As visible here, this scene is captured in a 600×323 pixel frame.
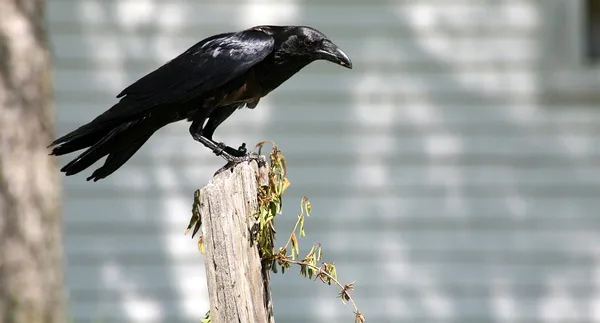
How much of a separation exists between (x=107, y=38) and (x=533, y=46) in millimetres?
2724

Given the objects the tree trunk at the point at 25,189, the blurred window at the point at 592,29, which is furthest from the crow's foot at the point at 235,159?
the blurred window at the point at 592,29

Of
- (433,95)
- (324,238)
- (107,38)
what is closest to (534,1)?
(433,95)

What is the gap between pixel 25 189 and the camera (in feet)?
17.1

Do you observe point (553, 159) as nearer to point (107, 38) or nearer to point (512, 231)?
point (512, 231)

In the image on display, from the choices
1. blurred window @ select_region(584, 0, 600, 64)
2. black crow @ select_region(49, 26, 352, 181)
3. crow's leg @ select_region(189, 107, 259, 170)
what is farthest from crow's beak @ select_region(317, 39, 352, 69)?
blurred window @ select_region(584, 0, 600, 64)

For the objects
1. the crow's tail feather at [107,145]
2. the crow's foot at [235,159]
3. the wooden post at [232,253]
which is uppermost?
the crow's tail feather at [107,145]

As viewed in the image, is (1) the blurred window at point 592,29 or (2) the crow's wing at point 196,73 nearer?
(2) the crow's wing at point 196,73

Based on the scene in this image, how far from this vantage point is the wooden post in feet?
→ 9.75

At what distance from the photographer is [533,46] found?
7000 millimetres

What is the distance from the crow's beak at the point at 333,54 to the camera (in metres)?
3.74

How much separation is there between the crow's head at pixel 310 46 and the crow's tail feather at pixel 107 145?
561 millimetres

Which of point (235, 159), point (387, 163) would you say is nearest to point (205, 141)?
point (235, 159)

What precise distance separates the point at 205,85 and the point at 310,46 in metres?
0.40

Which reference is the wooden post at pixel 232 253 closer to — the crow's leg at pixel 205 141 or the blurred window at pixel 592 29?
the crow's leg at pixel 205 141
